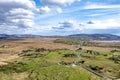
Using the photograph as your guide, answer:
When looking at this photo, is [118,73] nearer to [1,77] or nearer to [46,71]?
[46,71]

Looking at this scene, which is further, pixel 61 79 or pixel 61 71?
pixel 61 71

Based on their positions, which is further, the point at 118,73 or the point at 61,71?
the point at 118,73

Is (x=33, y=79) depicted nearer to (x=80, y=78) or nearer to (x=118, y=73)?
(x=80, y=78)

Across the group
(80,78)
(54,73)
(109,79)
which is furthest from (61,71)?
(109,79)

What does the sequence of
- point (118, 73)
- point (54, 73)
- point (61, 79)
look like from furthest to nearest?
point (118, 73), point (54, 73), point (61, 79)

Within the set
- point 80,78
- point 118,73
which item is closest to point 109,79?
point 80,78

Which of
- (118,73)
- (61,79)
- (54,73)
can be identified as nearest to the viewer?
(61,79)

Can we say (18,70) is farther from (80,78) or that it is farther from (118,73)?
(118,73)
